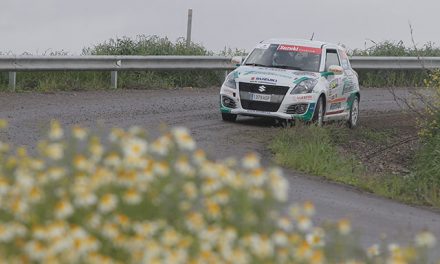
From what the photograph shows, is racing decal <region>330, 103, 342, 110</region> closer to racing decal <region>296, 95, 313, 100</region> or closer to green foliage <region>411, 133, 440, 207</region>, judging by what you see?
racing decal <region>296, 95, 313, 100</region>

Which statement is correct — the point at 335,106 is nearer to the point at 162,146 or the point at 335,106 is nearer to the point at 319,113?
the point at 319,113

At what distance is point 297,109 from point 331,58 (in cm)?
204

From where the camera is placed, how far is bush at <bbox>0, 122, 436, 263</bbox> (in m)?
6.24

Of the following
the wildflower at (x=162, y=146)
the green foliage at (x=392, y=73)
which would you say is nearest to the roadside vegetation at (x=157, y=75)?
the green foliage at (x=392, y=73)

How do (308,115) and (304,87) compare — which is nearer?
(308,115)

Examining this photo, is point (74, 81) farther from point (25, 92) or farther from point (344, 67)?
point (344, 67)

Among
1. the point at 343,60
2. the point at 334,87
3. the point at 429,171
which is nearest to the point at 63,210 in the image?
the point at 429,171

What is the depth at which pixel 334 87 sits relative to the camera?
70.0 ft

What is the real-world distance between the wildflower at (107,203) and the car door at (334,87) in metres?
14.7

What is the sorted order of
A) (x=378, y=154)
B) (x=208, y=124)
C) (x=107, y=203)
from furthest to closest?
(x=208, y=124) → (x=378, y=154) → (x=107, y=203)

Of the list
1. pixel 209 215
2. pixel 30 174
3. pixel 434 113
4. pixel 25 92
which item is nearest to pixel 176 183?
pixel 209 215

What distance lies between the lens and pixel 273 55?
21.3m

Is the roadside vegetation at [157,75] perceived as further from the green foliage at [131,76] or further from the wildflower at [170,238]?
the wildflower at [170,238]

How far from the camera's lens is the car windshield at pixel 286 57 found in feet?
69.4
